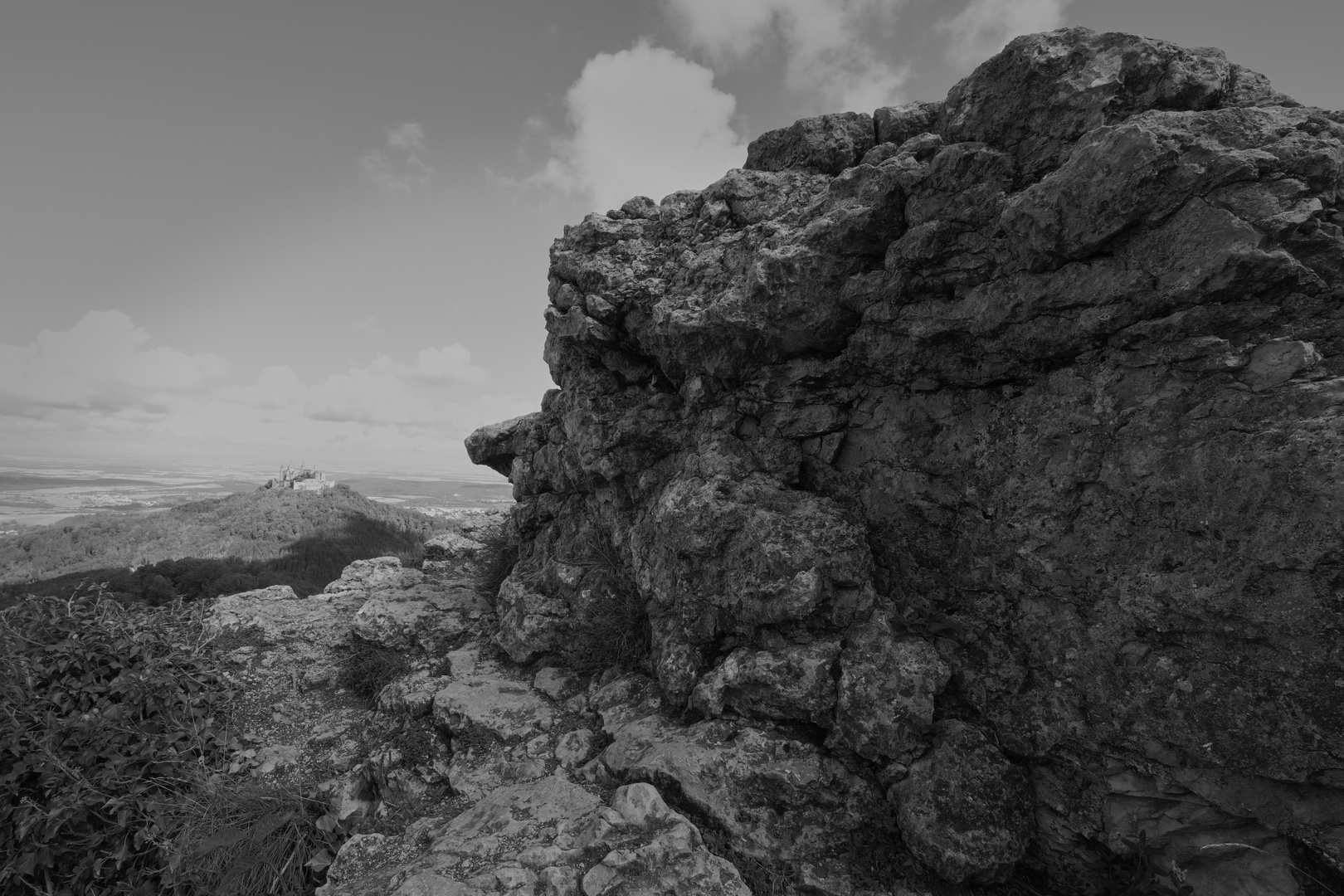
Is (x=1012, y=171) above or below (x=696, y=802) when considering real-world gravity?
above

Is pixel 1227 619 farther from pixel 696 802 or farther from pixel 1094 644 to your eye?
pixel 696 802

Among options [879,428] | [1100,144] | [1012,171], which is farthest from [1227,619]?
[1012,171]

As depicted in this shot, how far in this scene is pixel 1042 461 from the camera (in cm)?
495

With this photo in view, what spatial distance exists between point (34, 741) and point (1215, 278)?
13436mm

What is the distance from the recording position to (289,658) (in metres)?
8.84

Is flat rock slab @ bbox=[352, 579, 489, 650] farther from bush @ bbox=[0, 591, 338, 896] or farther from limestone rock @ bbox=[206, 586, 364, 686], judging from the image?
bush @ bbox=[0, 591, 338, 896]

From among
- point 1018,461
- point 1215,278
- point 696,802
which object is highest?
point 1215,278

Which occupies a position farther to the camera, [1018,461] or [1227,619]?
[1018,461]

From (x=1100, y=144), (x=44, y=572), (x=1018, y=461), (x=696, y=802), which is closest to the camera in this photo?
(x=1100, y=144)

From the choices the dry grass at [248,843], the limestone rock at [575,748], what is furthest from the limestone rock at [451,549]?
the limestone rock at [575,748]

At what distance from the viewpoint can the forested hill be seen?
44969 millimetres

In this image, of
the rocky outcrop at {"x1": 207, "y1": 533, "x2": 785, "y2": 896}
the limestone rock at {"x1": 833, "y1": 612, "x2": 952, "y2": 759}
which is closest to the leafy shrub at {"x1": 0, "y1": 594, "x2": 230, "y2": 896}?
the rocky outcrop at {"x1": 207, "y1": 533, "x2": 785, "y2": 896}

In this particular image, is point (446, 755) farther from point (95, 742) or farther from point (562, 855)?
point (95, 742)

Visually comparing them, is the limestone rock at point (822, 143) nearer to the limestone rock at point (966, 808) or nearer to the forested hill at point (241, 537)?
the limestone rock at point (966, 808)
